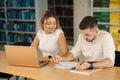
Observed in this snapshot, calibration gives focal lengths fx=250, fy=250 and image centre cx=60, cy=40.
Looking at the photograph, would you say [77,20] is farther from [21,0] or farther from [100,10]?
[21,0]

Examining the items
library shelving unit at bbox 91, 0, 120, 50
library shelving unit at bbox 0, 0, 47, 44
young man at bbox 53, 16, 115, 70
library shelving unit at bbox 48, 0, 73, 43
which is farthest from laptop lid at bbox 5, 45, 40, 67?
library shelving unit at bbox 48, 0, 73, 43

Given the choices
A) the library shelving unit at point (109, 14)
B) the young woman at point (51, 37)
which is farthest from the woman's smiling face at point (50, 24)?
the library shelving unit at point (109, 14)

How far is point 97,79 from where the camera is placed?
2.19 m

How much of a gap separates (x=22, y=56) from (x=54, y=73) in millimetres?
427

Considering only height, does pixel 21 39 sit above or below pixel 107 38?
below

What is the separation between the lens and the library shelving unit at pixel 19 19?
22.7ft

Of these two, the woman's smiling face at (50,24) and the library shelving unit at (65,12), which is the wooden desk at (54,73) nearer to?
the woman's smiling face at (50,24)

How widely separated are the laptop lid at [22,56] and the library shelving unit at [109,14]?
3.19 meters

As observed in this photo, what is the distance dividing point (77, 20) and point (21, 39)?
2147 mm

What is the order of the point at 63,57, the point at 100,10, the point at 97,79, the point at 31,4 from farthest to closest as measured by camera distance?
the point at 31,4 → the point at 100,10 → the point at 63,57 → the point at 97,79

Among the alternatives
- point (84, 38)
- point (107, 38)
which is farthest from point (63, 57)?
point (107, 38)

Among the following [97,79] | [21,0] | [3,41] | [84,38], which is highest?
[21,0]

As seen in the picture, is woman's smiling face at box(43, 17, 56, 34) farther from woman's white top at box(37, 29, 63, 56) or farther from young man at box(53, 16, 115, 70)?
young man at box(53, 16, 115, 70)

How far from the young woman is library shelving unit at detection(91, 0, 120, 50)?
8.02ft
